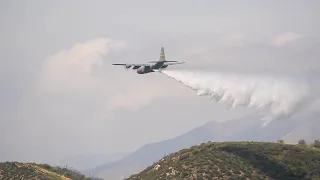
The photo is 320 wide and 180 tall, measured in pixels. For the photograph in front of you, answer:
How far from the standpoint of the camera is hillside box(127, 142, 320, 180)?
101625mm

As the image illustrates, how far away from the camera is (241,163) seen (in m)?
107

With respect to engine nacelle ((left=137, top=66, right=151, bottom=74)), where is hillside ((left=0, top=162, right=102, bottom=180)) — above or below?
below

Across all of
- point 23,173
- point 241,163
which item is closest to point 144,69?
point 241,163

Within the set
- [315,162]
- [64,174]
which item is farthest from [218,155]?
[64,174]

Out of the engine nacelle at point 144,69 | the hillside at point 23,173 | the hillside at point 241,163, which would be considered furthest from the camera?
the engine nacelle at point 144,69

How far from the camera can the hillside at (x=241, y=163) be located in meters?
102

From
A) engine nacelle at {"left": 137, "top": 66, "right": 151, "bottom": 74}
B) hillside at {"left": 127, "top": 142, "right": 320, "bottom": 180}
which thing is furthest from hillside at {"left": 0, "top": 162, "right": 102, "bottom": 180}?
engine nacelle at {"left": 137, "top": 66, "right": 151, "bottom": 74}

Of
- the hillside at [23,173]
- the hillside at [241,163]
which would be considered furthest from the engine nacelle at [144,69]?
the hillside at [23,173]

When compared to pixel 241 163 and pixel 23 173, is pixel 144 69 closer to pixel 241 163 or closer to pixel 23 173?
pixel 241 163

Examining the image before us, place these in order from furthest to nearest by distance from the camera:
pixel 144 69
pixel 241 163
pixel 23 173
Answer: pixel 144 69
pixel 23 173
pixel 241 163

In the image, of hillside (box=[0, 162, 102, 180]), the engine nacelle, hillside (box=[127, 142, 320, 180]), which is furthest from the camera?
the engine nacelle

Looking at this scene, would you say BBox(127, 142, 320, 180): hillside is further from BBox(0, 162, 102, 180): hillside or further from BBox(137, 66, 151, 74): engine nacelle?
BBox(137, 66, 151, 74): engine nacelle

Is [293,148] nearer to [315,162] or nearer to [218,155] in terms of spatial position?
[315,162]

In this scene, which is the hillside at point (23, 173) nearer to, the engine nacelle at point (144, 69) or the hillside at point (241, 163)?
the hillside at point (241, 163)
